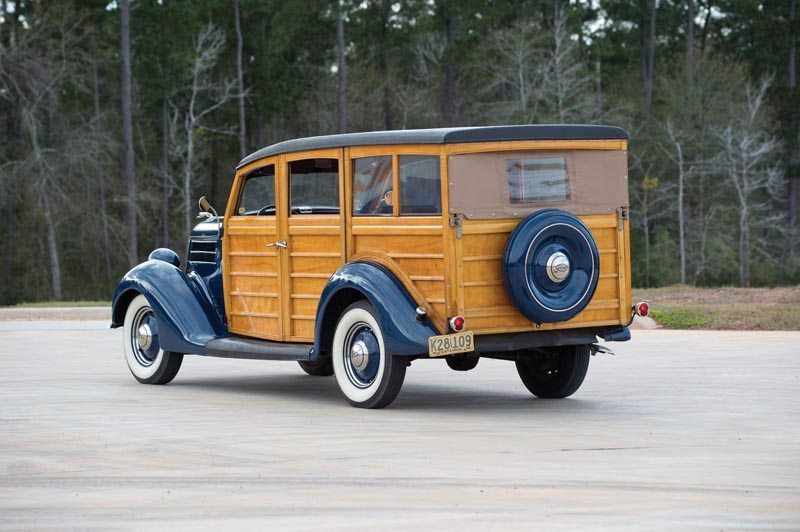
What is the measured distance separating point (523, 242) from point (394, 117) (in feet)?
145

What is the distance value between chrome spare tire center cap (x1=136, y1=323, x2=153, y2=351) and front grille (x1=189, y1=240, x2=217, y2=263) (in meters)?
0.82

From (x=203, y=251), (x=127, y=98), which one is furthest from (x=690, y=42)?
(x=203, y=251)

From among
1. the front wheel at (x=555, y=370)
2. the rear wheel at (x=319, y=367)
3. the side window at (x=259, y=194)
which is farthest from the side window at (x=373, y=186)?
the rear wheel at (x=319, y=367)

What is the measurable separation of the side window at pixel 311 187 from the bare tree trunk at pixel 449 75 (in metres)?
39.2

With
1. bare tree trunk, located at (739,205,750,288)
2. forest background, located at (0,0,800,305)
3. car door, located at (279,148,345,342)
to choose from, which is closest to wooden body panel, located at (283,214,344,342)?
car door, located at (279,148,345,342)

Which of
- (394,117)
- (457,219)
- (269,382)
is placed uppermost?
(394,117)

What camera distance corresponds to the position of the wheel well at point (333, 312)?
10.3m

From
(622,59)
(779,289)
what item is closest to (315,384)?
(779,289)

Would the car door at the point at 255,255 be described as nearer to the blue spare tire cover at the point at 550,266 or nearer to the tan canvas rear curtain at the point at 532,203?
the tan canvas rear curtain at the point at 532,203

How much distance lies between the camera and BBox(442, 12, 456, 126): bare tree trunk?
50.3m

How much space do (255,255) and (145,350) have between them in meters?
1.65

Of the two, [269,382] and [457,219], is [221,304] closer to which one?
[269,382]

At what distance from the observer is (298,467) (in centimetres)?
741

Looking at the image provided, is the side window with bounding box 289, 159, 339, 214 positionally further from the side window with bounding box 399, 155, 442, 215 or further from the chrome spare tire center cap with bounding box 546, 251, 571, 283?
the chrome spare tire center cap with bounding box 546, 251, 571, 283
